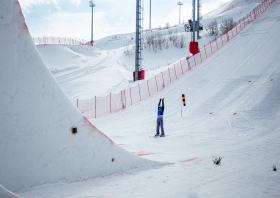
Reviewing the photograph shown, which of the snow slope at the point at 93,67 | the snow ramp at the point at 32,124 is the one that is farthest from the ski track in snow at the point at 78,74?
the snow ramp at the point at 32,124

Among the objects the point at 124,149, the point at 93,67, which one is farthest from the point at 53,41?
the point at 124,149

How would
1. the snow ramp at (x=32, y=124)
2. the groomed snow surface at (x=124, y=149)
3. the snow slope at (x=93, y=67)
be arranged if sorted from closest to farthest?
the snow ramp at (x=32, y=124)
the groomed snow surface at (x=124, y=149)
the snow slope at (x=93, y=67)

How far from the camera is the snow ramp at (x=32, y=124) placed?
3.60m

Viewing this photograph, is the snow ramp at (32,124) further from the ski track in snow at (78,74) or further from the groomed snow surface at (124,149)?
the ski track in snow at (78,74)

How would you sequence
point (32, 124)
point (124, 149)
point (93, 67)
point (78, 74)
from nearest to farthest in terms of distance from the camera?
point (32, 124), point (124, 149), point (78, 74), point (93, 67)

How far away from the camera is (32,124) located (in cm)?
389

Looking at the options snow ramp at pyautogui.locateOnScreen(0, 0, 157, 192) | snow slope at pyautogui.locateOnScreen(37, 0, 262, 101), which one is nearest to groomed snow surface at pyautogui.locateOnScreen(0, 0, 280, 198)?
snow ramp at pyautogui.locateOnScreen(0, 0, 157, 192)

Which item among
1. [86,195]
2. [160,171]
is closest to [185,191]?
[160,171]

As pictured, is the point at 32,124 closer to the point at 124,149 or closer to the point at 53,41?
the point at 124,149

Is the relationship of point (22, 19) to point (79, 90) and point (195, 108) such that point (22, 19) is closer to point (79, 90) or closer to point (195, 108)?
point (195, 108)

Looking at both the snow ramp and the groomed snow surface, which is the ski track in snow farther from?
the snow ramp

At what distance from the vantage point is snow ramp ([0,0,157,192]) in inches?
142

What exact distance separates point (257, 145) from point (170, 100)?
410 inches

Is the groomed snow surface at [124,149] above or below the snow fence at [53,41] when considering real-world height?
below
